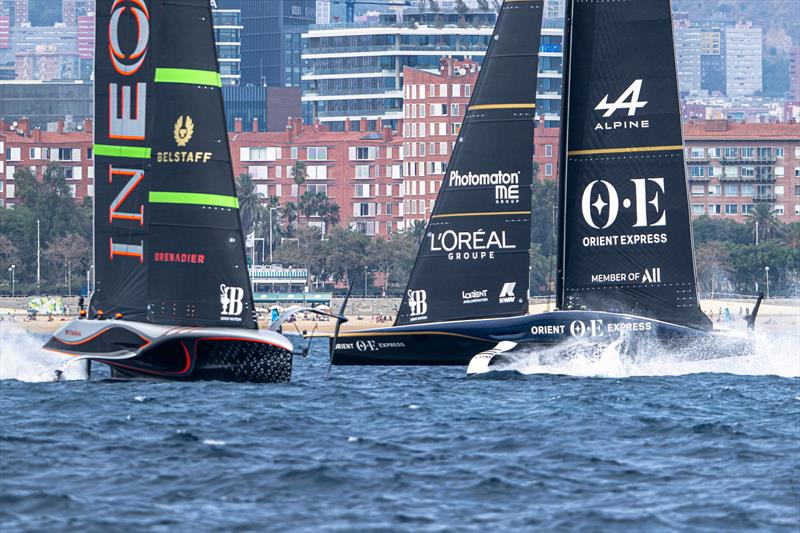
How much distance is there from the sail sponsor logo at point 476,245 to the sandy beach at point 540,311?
74.8m

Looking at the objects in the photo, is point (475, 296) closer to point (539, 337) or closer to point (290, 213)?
point (539, 337)

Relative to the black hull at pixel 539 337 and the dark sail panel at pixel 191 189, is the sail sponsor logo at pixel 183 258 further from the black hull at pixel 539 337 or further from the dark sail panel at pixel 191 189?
the black hull at pixel 539 337

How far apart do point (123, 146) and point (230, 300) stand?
392 centimetres

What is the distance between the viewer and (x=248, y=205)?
16262 cm

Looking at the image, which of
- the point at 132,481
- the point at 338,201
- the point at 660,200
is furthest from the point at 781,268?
the point at 132,481

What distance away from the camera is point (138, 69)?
122ft

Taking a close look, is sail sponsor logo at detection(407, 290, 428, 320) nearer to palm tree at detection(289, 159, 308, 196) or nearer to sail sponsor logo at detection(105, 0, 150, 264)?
sail sponsor logo at detection(105, 0, 150, 264)

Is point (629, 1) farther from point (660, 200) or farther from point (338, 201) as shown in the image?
point (338, 201)

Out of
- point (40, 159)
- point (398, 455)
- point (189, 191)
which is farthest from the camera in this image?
point (40, 159)

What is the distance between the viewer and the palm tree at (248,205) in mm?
162250

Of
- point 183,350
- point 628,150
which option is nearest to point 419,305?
point 628,150

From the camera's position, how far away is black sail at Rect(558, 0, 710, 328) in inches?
1618

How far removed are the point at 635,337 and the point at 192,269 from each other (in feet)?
34.8

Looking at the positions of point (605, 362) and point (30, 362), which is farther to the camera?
point (605, 362)
